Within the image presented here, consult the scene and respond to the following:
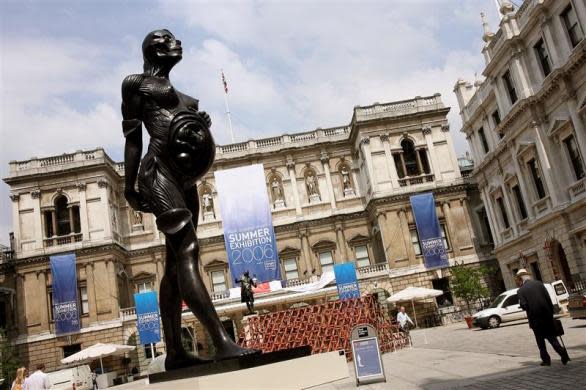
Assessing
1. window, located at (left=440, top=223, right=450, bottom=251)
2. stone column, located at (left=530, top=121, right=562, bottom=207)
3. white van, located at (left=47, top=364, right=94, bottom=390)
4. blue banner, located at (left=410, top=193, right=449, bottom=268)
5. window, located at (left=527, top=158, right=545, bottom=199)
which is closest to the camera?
stone column, located at (left=530, top=121, right=562, bottom=207)

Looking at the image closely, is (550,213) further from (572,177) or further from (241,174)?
(241,174)

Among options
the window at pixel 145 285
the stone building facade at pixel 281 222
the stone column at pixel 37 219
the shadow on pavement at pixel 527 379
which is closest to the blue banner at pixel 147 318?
the stone building facade at pixel 281 222

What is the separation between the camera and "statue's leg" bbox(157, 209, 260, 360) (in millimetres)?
3791

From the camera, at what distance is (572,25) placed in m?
19.2

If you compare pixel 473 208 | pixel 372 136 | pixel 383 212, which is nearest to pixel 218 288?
pixel 383 212

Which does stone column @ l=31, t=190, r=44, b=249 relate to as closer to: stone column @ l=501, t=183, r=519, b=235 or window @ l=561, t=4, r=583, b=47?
stone column @ l=501, t=183, r=519, b=235

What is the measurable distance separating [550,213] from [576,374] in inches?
695

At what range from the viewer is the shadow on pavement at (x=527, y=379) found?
534cm

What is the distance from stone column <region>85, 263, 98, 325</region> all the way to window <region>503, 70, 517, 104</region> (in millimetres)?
25370

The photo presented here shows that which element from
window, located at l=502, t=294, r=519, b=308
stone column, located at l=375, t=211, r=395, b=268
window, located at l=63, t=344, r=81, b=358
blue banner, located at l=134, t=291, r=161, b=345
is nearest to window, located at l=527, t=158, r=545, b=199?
window, located at l=502, t=294, r=519, b=308

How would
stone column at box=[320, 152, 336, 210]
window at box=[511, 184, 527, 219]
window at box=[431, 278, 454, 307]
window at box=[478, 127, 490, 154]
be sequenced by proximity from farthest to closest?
stone column at box=[320, 152, 336, 210]
window at box=[431, 278, 454, 307]
window at box=[478, 127, 490, 154]
window at box=[511, 184, 527, 219]

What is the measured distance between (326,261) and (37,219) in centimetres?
1856

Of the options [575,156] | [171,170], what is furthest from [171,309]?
[575,156]

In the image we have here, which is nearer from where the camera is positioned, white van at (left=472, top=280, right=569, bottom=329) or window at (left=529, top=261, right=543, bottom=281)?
white van at (left=472, top=280, right=569, bottom=329)
